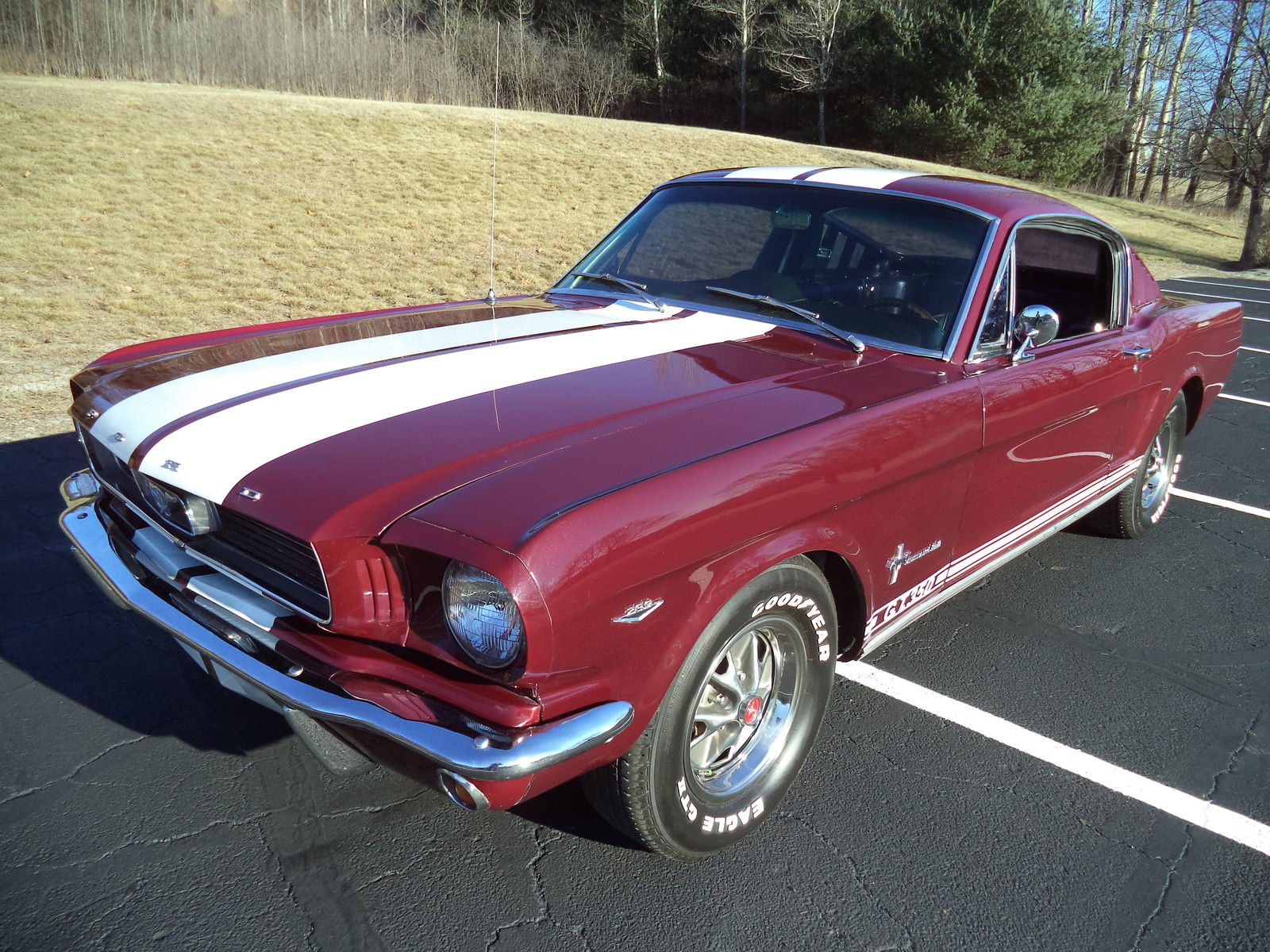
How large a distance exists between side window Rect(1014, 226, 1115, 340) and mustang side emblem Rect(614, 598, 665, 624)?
251 centimetres

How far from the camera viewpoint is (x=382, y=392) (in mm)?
2607

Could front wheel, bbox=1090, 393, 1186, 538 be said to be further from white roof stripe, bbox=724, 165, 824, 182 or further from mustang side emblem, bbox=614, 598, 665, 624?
mustang side emblem, bbox=614, 598, 665, 624

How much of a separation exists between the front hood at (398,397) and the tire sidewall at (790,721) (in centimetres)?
46

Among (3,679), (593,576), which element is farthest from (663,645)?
(3,679)

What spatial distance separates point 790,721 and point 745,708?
189 millimetres

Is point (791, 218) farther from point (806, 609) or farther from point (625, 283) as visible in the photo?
point (806, 609)

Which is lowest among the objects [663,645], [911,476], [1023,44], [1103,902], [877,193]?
[1103,902]

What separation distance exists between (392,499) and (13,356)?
22.7ft

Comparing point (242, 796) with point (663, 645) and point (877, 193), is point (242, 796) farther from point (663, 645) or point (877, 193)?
point (877, 193)

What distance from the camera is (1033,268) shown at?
153 inches

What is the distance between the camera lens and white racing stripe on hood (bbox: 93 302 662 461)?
8.38 feet

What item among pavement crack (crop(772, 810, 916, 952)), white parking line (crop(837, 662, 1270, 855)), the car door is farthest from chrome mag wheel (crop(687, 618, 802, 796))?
the car door

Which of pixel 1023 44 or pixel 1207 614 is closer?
pixel 1207 614

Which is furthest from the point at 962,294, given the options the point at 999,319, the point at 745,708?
the point at 745,708
